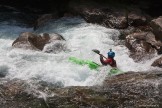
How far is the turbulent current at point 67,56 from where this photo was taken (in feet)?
37.7

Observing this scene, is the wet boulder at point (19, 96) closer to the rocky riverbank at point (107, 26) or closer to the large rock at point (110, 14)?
the rocky riverbank at point (107, 26)

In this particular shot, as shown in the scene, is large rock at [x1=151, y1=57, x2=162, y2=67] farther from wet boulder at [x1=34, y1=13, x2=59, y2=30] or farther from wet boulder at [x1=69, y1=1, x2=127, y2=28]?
wet boulder at [x1=34, y1=13, x2=59, y2=30]

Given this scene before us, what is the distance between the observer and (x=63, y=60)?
12.8 metres

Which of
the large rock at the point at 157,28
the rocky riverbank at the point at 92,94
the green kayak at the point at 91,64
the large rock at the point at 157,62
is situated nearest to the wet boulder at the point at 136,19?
the large rock at the point at 157,28

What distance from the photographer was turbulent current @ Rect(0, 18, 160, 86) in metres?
11.5

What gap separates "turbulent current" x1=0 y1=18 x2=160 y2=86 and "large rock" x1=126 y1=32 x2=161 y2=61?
269 mm

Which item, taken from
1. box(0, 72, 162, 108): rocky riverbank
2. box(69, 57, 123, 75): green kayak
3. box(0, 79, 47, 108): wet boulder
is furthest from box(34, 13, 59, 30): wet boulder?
box(0, 79, 47, 108): wet boulder

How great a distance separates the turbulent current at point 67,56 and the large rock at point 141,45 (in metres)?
0.27

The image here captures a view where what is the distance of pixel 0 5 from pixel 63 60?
8.69m

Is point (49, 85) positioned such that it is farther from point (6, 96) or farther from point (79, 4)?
point (79, 4)

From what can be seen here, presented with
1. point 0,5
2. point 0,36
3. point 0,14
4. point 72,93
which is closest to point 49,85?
point 72,93

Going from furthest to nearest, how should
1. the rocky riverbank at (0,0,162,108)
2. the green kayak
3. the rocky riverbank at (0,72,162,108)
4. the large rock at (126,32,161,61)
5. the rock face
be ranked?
the rock face, the large rock at (126,32,161,61), the green kayak, the rocky riverbank at (0,0,162,108), the rocky riverbank at (0,72,162,108)

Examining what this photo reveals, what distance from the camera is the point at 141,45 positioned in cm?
1358

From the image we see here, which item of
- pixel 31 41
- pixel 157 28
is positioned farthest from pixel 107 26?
pixel 31 41
